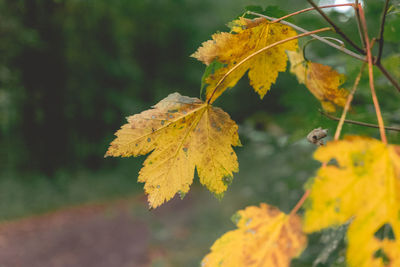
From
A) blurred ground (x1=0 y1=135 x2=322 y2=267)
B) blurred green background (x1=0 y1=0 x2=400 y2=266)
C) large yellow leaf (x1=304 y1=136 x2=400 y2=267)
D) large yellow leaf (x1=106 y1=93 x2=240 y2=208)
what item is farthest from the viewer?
blurred green background (x1=0 y1=0 x2=400 y2=266)

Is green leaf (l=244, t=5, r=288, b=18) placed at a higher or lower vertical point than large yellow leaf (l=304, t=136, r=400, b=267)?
higher

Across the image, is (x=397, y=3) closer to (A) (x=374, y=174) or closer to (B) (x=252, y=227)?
(A) (x=374, y=174)

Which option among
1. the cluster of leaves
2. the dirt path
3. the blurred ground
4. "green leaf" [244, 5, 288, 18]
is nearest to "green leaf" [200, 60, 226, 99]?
the cluster of leaves

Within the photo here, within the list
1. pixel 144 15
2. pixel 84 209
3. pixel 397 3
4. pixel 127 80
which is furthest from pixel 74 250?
pixel 144 15

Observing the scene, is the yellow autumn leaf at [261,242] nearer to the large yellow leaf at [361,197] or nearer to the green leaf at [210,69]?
the large yellow leaf at [361,197]

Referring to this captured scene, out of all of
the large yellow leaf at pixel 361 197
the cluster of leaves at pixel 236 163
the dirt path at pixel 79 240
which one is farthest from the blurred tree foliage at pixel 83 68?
the large yellow leaf at pixel 361 197

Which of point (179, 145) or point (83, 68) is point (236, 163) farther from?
point (83, 68)

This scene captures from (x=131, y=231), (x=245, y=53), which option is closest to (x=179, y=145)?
(x=245, y=53)

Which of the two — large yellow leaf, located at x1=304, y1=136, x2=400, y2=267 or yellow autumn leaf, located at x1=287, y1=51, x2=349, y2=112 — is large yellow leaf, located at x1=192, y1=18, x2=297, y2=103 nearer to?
yellow autumn leaf, located at x1=287, y1=51, x2=349, y2=112
